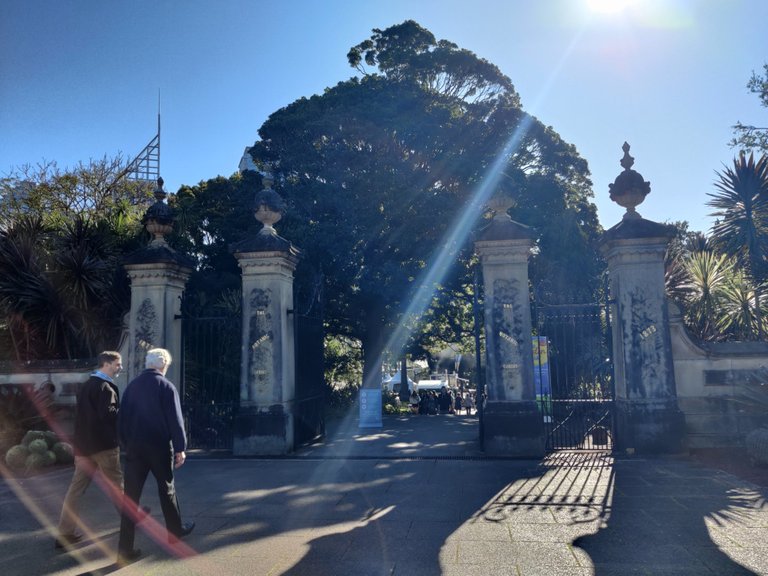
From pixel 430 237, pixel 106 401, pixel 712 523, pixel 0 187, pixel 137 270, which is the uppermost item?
pixel 0 187

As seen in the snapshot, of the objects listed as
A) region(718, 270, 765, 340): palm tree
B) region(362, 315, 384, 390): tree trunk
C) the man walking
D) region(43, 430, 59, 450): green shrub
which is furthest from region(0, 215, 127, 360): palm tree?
region(718, 270, 765, 340): palm tree

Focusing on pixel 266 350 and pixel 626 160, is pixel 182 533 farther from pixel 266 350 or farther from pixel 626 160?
pixel 626 160

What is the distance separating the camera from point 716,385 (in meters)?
8.50

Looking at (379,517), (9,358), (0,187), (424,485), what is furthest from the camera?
(0,187)

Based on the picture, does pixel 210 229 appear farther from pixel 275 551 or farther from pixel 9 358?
pixel 275 551

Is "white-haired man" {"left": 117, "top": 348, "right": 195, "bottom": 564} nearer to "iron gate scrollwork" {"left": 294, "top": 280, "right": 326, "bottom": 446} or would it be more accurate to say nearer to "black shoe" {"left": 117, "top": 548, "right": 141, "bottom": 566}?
"black shoe" {"left": 117, "top": 548, "right": 141, "bottom": 566}

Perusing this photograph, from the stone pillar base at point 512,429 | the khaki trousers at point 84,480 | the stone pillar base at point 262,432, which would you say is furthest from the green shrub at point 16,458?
the stone pillar base at point 512,429

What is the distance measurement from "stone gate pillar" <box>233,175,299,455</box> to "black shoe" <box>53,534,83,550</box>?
14.5 feet

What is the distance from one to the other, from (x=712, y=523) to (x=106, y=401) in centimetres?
553

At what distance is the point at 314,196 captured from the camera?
717 inches

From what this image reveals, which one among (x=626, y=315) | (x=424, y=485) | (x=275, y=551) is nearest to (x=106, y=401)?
(x=275, y=551)

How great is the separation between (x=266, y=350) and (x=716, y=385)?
7.24m

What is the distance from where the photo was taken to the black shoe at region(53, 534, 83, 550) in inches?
179

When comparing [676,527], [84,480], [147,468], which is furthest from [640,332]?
[84,480]
